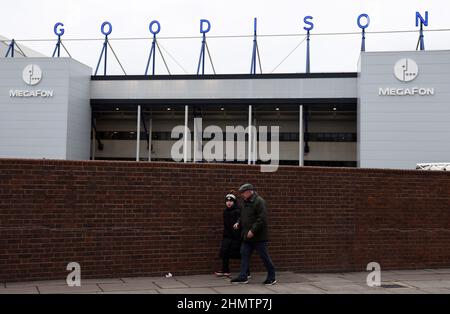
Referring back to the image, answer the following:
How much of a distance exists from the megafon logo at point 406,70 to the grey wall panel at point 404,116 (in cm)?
19

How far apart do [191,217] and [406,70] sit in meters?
22.4

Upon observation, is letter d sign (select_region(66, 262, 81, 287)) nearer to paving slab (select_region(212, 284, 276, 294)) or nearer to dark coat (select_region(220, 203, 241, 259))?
paving slab (select_region(212, 284, 276, 294))

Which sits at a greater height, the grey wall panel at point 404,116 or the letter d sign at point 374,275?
the grey wall panel at point 404,116

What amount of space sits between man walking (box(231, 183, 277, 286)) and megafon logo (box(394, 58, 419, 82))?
22404 mm

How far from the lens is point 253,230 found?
862 cm

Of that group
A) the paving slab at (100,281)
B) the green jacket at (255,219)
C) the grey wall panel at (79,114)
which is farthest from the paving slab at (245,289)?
the grey wall panel at (79,114)

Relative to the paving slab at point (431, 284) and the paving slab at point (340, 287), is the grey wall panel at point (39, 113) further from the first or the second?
the paving slab at point (431, 284)

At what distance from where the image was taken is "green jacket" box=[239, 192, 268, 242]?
342 inches

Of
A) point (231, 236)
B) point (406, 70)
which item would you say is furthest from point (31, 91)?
point (231, 236)

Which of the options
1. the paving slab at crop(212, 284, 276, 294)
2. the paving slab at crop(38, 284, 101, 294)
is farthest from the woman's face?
the paving slab at crop(38, 284, 101, 294)

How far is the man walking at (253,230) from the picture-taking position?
8.71 metres

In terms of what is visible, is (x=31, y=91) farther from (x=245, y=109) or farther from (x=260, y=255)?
(x=260, y=255)

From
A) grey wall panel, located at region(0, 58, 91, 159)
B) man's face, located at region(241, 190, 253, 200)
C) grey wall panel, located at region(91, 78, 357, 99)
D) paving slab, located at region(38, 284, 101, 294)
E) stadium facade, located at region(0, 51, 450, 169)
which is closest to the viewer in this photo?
paving slab, located at region(38, 284, 101, 294)

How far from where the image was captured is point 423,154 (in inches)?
1093
